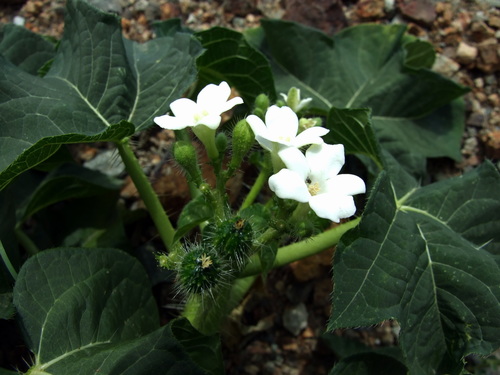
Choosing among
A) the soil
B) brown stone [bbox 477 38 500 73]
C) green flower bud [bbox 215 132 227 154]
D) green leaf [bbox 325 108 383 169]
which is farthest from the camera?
brown stone [bbox 477 38 500 73]

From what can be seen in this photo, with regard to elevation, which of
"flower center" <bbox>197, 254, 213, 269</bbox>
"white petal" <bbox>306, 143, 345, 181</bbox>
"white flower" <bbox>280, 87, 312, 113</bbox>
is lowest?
"flower center" <bbox>197, 254, 213, 269</bbox>

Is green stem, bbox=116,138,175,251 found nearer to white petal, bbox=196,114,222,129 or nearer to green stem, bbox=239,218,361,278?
green stem, bbox=239,218,361,278

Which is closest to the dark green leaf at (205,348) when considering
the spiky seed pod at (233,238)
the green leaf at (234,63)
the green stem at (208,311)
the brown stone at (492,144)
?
the green stem at (208,311)

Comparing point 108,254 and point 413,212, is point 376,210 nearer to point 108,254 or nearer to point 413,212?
point 413,212

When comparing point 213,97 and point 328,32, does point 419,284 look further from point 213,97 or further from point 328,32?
point 328,32

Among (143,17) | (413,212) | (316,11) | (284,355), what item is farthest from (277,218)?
(143,17)

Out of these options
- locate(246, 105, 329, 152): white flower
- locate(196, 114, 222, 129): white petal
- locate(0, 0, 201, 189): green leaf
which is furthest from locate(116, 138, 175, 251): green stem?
locate(246, 105, 329, 152): white flower
